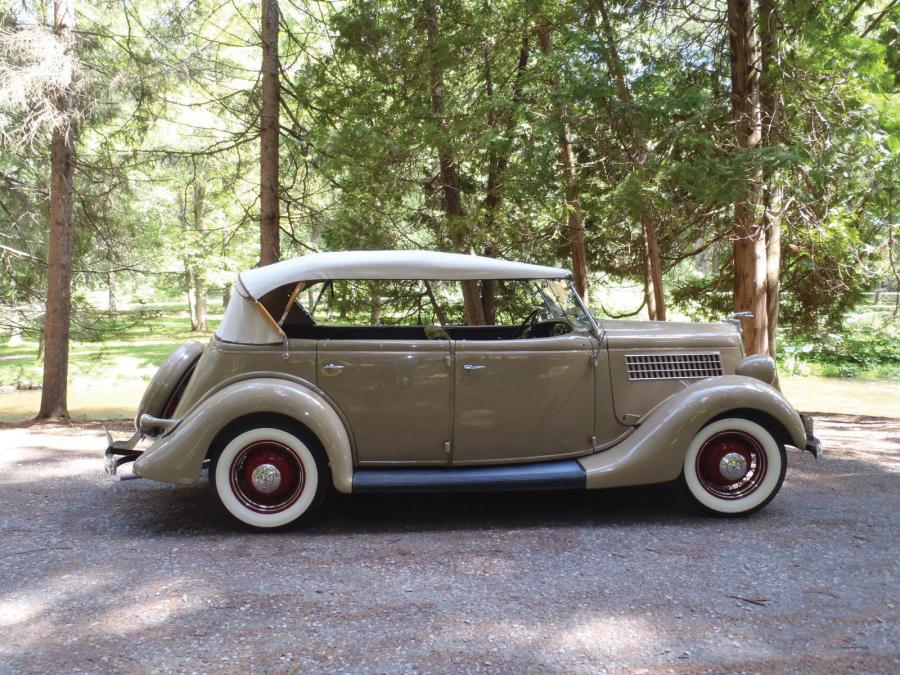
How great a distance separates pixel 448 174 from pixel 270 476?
8423mm

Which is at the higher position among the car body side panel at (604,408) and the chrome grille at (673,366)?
the chrome grille at (673,366)

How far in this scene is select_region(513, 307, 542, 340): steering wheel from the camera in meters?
5.24

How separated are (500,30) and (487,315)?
457cm

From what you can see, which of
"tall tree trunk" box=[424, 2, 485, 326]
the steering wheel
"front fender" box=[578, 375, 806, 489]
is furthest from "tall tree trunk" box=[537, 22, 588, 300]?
"front fender" box=[578, 375, 806, 489]

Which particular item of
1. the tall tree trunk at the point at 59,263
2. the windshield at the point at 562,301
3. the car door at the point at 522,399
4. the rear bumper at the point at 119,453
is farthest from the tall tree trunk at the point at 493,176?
the rear bumper at the point at 119,453

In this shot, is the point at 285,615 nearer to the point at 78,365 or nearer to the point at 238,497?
the point at 238,497

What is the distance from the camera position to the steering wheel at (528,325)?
5242 millimetres

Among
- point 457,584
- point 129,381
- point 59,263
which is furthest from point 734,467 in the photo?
point 129,381

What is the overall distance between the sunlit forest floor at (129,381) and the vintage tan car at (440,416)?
869cm

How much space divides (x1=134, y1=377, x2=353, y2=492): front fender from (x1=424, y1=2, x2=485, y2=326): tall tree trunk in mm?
5448

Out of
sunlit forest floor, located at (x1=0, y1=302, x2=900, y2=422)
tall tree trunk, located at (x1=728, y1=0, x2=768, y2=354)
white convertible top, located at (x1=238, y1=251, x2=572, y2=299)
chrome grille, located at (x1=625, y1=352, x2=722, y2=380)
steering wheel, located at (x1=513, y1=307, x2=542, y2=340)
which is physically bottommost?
sunlit forest floor, located at (x1=0, y1=302, x2=900, y2=422)

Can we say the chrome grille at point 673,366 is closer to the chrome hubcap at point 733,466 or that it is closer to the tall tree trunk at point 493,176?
the chrome hubcap at point 733,466

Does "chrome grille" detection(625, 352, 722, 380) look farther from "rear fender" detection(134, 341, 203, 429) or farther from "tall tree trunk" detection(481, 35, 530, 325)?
"tall tree trunk" detection(481, 35, 530, 325)

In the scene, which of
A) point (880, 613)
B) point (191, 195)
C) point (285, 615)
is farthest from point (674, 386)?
point (191, 195)
